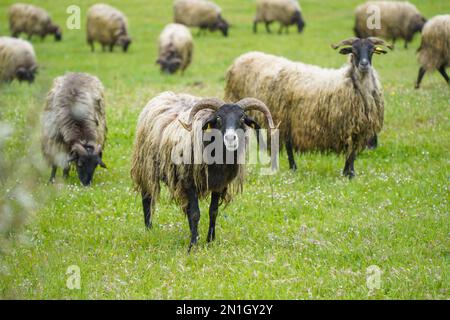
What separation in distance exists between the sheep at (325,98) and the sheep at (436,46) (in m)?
5.70

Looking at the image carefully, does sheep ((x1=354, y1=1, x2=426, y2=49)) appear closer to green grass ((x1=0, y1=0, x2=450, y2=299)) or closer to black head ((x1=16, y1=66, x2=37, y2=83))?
green grass ((x1=0, y1=0, x2=450, y2=299))

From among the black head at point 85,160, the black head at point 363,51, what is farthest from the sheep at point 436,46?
the black head at point 85,160

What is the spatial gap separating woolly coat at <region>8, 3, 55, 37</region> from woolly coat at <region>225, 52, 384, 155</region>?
22.3 meters

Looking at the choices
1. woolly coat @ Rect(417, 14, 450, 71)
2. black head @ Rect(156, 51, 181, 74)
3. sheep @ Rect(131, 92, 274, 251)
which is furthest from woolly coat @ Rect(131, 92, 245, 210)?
black head @ Rect(156, 51, 181, 74)

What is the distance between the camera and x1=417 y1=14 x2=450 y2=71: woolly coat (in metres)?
16.6

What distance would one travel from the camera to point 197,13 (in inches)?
1357

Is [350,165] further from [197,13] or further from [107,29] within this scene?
[197,13]

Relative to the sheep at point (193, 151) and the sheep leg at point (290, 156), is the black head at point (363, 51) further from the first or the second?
the sheep at point (193, 151)

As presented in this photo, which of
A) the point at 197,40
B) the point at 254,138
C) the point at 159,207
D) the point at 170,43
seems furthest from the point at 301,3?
the point at 159,207

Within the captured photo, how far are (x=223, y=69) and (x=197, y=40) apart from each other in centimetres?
910

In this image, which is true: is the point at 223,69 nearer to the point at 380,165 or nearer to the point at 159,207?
the point at 380,165

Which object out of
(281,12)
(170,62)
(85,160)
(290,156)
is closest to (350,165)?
(290,156)

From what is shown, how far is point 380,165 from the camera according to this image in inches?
465

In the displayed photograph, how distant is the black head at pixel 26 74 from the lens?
21.6 meters
